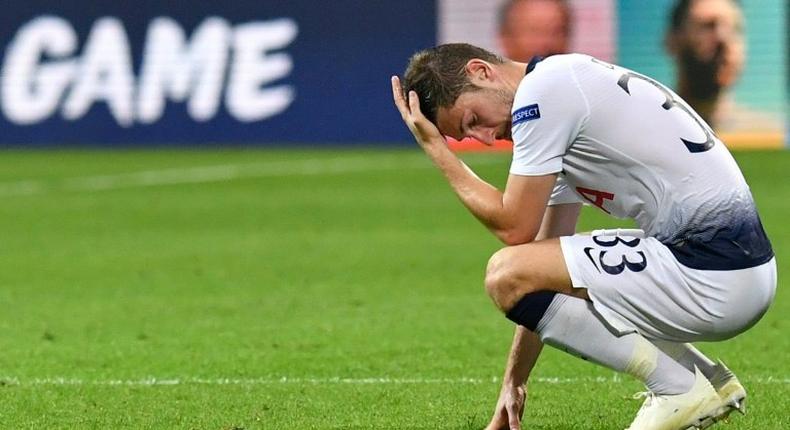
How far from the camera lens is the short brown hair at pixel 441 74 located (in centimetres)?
538

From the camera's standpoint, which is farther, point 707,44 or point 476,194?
point 707,44

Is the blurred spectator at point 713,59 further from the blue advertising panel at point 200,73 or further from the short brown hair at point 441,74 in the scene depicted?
the short brown hair at point 441,74

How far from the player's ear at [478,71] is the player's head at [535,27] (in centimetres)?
1666

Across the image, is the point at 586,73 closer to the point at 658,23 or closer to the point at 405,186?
the point at 405,186

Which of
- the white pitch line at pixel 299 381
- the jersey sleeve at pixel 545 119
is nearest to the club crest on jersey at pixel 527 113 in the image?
the jersey sleeve at pixel 545 119

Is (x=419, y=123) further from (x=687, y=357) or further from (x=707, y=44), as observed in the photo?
(x=707, y=44)

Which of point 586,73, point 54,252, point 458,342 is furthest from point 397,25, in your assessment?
point 586,73

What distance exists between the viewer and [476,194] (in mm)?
5398

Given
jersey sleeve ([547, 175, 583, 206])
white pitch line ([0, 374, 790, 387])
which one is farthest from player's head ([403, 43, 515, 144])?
white pitch line ([0, 374, 790, 387])

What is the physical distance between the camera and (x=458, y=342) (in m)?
8.08

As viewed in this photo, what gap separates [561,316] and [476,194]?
0.49m

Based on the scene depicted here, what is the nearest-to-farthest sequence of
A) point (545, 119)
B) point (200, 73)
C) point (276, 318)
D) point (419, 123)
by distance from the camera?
point (545, 119)
point (419, 123)
point (276, 318)
point (200, 73)

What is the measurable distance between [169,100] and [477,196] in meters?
17.7

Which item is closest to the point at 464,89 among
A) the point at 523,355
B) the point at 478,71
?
the point at 478,71
